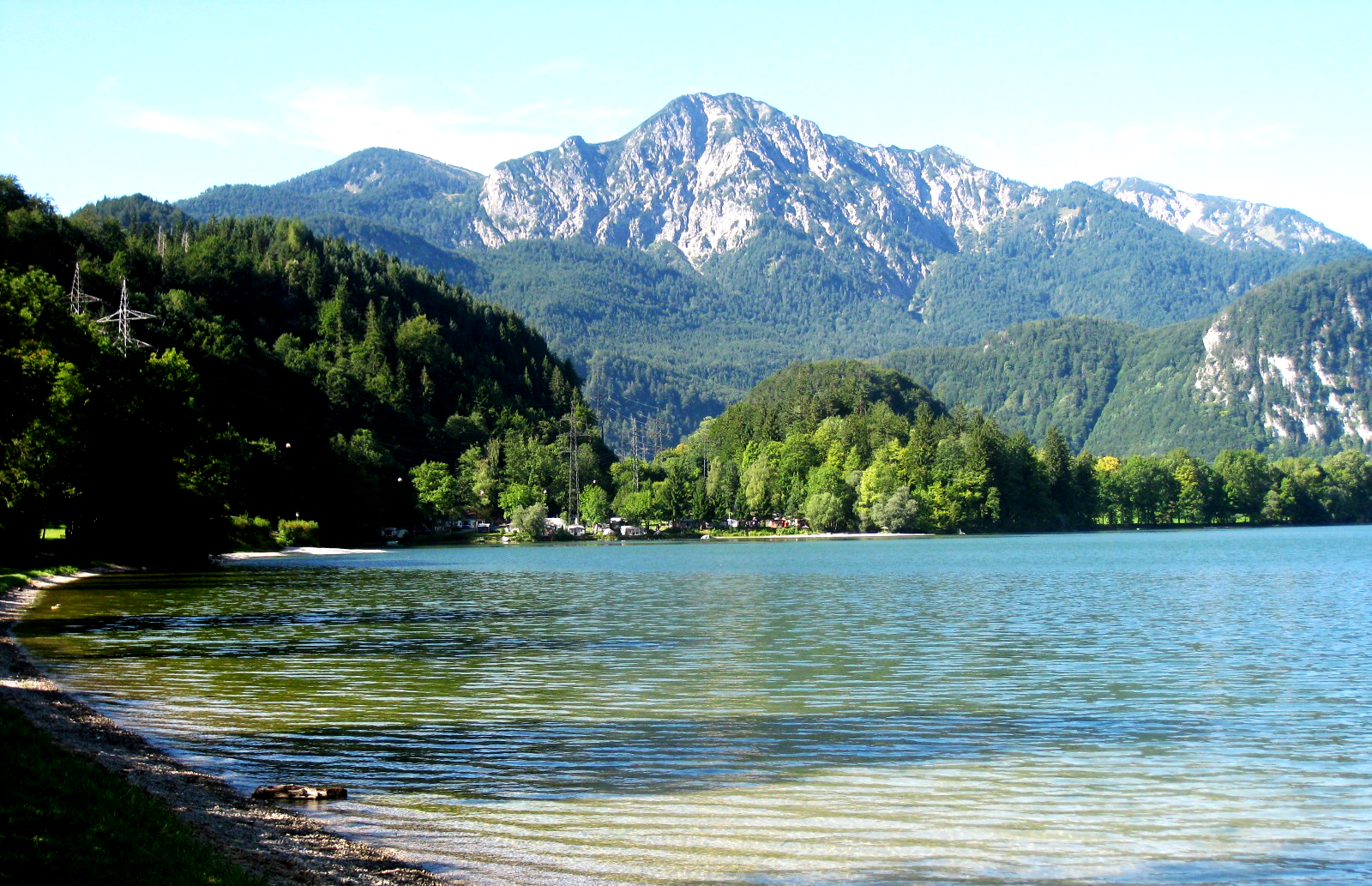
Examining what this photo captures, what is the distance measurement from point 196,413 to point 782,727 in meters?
64.1

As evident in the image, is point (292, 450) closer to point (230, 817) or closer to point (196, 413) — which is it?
point (196, 413)

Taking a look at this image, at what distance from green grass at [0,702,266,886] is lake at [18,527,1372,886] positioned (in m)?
2.65

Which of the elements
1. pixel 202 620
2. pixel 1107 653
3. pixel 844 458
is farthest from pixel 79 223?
pixel 1107 653

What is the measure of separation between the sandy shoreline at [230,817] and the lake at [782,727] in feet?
2.01

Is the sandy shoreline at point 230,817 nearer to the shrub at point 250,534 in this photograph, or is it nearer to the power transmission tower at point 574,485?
the shrub at point 250,534

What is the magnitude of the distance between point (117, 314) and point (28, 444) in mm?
34857

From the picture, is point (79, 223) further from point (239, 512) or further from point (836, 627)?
point (836, 627)

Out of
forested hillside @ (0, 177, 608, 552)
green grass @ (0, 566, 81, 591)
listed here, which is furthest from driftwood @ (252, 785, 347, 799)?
green grass @ (0, 566, 81, 591)

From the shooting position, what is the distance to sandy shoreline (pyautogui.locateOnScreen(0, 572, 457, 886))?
12.2 m

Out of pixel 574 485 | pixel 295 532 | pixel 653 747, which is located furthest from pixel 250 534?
pixel 653 747

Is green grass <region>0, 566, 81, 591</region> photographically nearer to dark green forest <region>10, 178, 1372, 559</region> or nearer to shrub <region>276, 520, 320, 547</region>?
dark green forest <region>10, 178, 1372, 559</region>

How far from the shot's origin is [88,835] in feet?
37.2

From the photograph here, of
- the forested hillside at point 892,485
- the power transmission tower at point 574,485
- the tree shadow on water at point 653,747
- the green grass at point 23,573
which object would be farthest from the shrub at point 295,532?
the tree shadow on water at point 653,747

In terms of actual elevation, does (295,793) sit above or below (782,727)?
above
